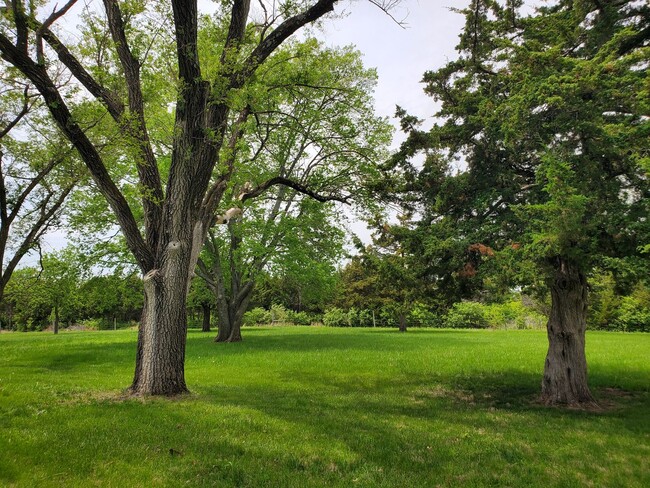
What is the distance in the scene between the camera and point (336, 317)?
52.8 metres

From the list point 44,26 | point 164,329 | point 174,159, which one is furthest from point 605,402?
point 44,26

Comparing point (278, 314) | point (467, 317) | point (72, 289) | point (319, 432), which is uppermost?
point (72, 289)

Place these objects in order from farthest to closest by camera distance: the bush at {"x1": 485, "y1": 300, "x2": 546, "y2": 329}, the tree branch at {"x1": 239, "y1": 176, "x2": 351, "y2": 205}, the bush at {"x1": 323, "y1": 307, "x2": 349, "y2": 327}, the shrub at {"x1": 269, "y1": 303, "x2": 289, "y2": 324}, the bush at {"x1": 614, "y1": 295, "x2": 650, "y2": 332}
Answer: the shrub at {"x1": 269, "y1": 303, "x2": 289, "y2": 324}, the bush at {"x1": 323, "y1": 307, "x2": 349, "y2": 327}, the bush at {"x1": 485, "y1": 300, "x2": 546, "y2": 329}, the bush at {"x1": 614, "y1": 295, "x2": 650, "y2": 332}, the tree branch at {"x1": 239, "y1": 176, "x2": 351, "y2": 205}

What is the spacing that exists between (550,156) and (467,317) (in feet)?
146

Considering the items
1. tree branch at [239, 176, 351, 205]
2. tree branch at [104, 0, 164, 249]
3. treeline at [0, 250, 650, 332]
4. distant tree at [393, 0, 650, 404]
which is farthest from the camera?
treeline at [0, 250, 650, 332]

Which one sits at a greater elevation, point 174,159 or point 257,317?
point 174,159

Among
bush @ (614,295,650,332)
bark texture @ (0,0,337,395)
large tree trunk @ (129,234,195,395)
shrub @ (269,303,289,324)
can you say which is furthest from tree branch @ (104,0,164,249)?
shrub @ (269,303,289,324)

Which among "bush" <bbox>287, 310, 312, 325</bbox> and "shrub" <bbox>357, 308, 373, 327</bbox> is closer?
"shrub" <bbox>357, 308, 373, 327</bbox>

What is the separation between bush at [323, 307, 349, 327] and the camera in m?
52.8

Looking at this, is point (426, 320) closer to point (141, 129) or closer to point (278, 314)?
point (278, 314)

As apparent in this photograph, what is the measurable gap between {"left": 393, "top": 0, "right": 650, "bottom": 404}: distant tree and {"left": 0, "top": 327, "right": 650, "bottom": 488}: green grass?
2521 millimetres

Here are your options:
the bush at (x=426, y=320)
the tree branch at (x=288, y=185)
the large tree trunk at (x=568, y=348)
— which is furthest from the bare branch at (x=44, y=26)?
the bush at (x=426, y=320)

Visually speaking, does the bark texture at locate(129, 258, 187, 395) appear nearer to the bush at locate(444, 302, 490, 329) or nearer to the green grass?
the green grass

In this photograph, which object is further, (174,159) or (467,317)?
(467,317)
